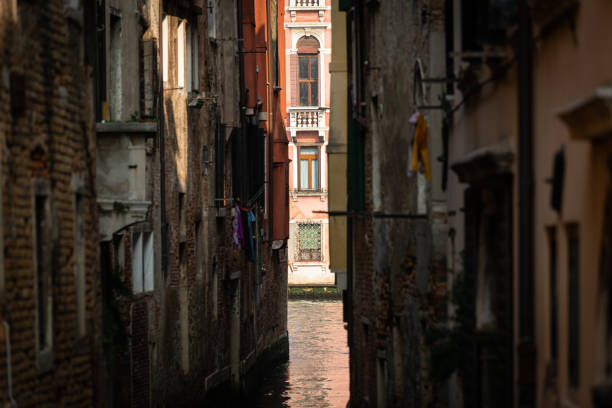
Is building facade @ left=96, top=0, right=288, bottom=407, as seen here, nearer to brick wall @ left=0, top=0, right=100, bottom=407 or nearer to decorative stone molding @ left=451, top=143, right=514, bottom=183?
brick wall @ left=0, top=0, right=100, bottom=407

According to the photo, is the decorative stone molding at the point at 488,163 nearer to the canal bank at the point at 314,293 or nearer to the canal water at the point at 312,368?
the canal water at the point at 312,368

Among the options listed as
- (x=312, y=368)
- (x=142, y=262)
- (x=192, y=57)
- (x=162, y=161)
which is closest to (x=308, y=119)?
(x=312, y=368)

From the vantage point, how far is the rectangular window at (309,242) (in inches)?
2096

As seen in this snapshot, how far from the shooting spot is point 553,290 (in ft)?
25.4

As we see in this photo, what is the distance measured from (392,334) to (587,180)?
34.5 ft

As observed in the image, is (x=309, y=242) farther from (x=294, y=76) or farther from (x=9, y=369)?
(x=9, y=369)

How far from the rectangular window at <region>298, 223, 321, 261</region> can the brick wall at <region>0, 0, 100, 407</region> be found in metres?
40.5

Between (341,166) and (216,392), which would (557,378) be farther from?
(216,392)

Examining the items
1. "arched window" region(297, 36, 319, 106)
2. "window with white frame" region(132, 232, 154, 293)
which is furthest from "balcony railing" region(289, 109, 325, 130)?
"window with white frame" region(132, 232, 154, 293)

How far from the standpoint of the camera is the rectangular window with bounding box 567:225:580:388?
701 cm

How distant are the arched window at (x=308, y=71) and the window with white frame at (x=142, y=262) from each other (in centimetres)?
3449

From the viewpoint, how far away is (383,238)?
57.9ft

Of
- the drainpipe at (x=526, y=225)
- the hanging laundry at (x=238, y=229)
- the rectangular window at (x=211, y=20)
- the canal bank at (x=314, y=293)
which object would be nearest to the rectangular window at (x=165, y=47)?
the rectangular window at (x=211, y=20)

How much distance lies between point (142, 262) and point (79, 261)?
563 centimetres
